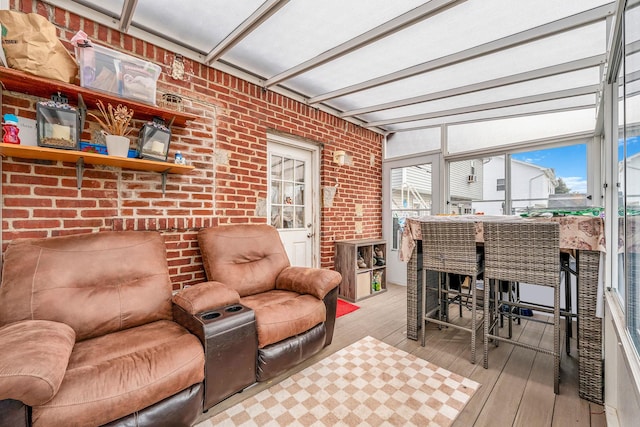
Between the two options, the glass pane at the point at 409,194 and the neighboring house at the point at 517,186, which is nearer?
the neighboring house at the point at 517,186

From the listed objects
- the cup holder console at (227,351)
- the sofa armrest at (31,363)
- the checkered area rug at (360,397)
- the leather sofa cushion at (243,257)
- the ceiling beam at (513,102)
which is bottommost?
the checkered area rug at (360,397)

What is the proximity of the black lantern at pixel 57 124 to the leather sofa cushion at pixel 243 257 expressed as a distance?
3.50 ft

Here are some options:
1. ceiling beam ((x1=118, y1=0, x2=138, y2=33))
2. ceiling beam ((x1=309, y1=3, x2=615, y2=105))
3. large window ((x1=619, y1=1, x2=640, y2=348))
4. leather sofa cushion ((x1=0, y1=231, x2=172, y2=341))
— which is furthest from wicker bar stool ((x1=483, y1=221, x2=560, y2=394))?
ceiling beam ((x1=118, y1=0, x2=138, y2=33))

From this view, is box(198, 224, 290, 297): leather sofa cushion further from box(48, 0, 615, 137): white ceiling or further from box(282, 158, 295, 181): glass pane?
box(48, 0, 615, 137): white ceiling

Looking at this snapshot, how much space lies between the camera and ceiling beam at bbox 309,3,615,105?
1.72 metres

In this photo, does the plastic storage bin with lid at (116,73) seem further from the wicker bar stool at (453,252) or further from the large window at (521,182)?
the large window at (521,182)

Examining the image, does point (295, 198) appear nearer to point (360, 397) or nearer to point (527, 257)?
point (360, 397)

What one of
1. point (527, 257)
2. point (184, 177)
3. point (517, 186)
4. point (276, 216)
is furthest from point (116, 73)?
point (517, 186)

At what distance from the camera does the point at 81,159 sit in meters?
1.90

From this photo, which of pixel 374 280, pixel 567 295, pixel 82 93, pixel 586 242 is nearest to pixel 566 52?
pixel 586 242

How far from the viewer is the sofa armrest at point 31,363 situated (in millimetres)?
962

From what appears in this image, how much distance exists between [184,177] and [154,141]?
442mm

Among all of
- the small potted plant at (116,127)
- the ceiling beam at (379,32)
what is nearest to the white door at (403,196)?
the ceiling beam at (379,32)

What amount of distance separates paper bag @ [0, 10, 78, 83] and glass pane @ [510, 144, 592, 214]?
4.31 metres
